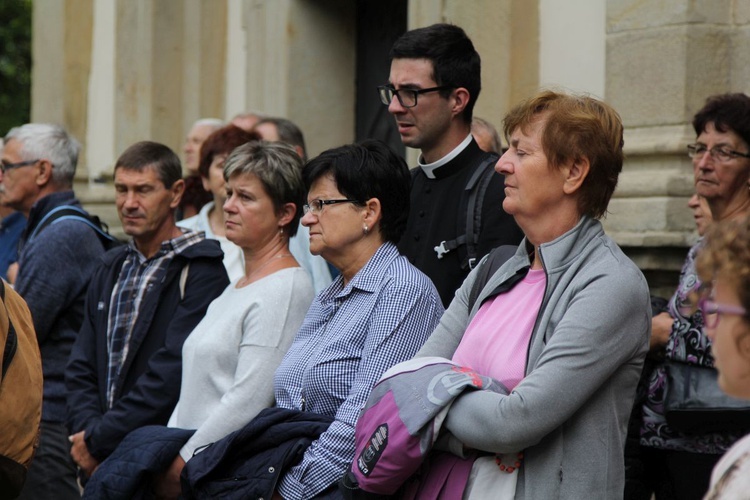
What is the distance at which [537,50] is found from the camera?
711 cm

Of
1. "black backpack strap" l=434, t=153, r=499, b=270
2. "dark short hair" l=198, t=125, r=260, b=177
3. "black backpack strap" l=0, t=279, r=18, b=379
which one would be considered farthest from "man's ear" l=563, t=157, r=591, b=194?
"dark short hair" l=198, t=125, r=260, b=177

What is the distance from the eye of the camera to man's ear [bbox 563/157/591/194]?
3.61 meters

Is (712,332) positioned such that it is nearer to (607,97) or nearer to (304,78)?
(607,97)

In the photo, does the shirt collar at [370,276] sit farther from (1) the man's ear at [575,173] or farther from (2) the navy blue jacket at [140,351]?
(2) the navy blue jacket at [140,351]

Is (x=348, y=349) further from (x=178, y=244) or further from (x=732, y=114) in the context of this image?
(x=732, y=114)

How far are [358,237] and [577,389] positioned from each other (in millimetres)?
1361

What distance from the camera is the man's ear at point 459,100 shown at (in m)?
4.97

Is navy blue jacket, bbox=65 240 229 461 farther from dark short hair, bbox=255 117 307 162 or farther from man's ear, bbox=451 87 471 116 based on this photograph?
dark short hair, bbox=255 117 307 162

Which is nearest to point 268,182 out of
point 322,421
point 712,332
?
point 322,421

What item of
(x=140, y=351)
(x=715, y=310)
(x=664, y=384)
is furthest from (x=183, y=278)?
(x=715, y=310)

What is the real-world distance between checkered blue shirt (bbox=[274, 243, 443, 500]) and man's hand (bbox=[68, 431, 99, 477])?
123 cm

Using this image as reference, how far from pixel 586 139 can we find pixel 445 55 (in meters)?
1.49

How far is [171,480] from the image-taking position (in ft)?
15.5

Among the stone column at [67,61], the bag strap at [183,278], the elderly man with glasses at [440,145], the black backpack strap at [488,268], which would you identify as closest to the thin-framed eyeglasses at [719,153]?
the elderly man with glasses at [440,145]
